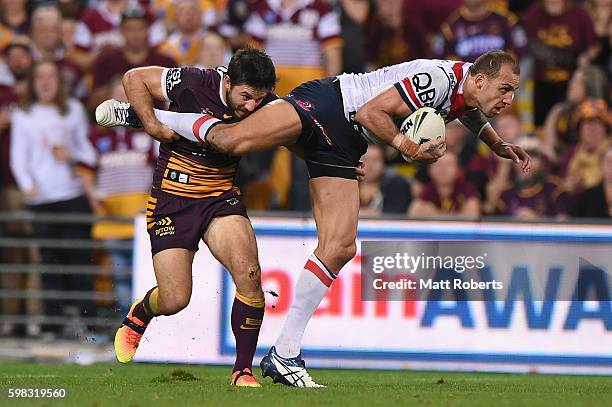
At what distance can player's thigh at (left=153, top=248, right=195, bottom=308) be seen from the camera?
9.98 metres

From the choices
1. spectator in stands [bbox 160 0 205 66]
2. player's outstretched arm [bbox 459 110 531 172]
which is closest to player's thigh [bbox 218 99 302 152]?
player's outstretched arm [bbox 459 110 531 172]

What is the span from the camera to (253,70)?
9398mm

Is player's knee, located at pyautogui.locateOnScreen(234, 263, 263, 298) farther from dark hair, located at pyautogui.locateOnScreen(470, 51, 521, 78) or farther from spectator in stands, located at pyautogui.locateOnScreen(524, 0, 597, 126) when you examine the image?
spectator in stands, located at pyautogui.locateOnScreen(524, 0, 597, 126)

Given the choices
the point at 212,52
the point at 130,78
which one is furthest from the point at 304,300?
the point at 212,52

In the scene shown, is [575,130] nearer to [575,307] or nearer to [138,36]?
[575,307]

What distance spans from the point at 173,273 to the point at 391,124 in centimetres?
201

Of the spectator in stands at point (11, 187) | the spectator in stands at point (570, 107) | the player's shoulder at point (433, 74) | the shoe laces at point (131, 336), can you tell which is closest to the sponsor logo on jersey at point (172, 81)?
the player's shoulder at point (433, 74)

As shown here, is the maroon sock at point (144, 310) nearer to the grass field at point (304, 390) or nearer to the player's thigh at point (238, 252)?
the grass field at point (304, 390)

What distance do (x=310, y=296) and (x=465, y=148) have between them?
20.1 feet

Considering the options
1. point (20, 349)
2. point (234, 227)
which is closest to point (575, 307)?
point (234, 227)

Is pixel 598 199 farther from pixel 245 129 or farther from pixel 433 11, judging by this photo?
pixel 245 129

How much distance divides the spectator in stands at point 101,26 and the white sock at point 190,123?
7.02 metres

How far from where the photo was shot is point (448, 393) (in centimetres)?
962

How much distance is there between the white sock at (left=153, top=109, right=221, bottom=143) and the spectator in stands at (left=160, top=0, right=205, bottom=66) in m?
5.91
